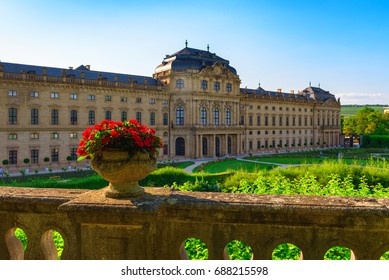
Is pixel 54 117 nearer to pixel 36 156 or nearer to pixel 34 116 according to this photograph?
pixel 34 116

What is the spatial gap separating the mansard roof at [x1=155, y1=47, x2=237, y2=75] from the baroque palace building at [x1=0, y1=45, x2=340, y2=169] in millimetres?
152

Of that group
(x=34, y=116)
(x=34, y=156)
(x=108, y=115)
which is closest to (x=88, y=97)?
(x=108, y=115)

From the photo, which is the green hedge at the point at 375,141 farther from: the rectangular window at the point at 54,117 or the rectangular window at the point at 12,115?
the rectangular window at the point at 12,115

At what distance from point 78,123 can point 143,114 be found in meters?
9.47

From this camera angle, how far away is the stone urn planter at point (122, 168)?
3.66 meters

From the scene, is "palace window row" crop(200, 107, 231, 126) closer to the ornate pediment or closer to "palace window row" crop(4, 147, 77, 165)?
the ornate pediment

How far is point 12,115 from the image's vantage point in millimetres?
36906

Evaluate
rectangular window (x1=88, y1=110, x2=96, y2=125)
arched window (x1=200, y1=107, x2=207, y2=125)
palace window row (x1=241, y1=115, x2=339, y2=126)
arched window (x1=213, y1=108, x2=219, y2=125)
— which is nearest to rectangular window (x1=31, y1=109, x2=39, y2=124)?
rectangular window (x1=88, y1=110, x2=96, y2=125)

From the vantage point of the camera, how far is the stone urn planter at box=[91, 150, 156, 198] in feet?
12.0

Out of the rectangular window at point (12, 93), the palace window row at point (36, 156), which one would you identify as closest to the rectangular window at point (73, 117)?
the palace window row at point (36, 156)

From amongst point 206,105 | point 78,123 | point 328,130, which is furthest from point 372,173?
point 328,130

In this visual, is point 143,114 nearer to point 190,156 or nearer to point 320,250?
point 190,156

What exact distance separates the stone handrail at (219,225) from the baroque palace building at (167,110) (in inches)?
1494

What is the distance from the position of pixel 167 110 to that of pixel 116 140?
47.1m
